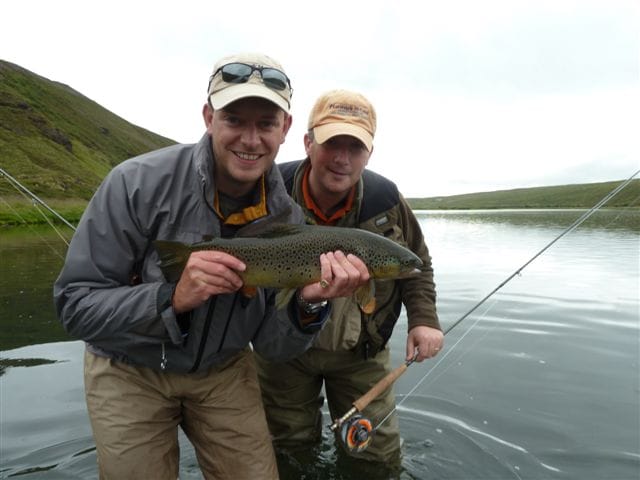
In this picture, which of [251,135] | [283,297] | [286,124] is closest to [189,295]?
[283,297]

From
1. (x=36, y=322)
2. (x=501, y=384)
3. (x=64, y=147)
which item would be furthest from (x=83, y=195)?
(x=501, y=384)

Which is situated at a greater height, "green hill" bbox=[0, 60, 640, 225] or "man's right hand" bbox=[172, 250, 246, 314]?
"green hill" bbox=[0, 60, 640, 225]

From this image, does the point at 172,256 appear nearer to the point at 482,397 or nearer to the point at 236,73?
the point at 236,73

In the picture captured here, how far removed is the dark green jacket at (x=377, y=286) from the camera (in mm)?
4477

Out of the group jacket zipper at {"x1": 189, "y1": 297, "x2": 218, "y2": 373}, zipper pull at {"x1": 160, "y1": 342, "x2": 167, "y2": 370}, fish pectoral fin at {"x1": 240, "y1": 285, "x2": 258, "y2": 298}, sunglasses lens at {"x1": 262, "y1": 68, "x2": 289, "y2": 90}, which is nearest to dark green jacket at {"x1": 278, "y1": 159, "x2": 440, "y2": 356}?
fish pectoral fin at {"x1": 240, "y1": 285, "x2": 258, "y2": 298}

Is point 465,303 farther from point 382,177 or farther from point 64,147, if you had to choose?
point 64,147

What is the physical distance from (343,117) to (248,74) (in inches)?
45.5

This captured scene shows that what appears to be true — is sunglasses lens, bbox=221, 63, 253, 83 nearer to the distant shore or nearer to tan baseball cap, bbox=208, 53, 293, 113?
tan baseball cap, bbox=208, 53, 293, 113

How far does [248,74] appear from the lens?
329 cm

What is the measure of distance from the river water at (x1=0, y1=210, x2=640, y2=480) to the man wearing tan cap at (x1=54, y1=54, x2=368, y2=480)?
66.5 inches

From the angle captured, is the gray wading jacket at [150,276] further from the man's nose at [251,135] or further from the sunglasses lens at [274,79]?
the sunglasses lens at [274,79]

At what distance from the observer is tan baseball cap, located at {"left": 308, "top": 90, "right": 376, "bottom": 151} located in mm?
4168

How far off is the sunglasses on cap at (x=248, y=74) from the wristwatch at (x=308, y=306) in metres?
1.46

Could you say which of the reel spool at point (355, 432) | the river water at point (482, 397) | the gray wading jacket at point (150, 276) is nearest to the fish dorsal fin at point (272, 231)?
the gray wading jacket at point (150, 276)
